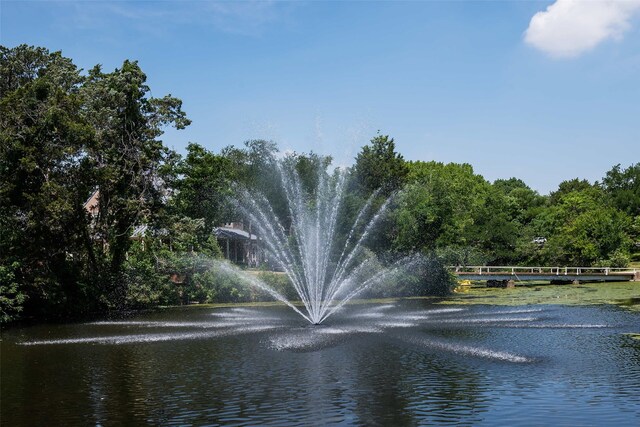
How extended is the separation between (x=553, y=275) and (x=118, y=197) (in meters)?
56.9

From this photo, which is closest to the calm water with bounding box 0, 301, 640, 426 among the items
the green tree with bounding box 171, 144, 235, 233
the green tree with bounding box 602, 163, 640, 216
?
the green tree with bounding box 171, 144, 235, 233

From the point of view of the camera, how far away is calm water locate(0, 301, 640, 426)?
51.8ft

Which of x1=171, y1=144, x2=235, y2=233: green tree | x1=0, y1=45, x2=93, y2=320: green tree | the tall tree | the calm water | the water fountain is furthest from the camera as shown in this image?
x1=171, y1=144, x2=235, y2=233: green tree

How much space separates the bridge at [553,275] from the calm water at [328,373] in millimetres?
40917

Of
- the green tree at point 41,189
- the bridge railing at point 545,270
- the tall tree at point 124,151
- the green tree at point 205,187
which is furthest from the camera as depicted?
the bridge railing at point 545,270

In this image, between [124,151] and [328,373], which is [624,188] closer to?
[124,151]

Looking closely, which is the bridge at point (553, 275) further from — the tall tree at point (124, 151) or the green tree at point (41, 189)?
the green tree at point (41, 189)

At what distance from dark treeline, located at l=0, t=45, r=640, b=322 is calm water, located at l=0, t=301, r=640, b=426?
7516 millimetres

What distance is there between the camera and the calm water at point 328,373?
1579cm

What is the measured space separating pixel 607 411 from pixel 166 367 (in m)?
15.0

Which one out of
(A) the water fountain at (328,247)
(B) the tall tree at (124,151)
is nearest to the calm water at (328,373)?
(B) the tall tree at (124,151)

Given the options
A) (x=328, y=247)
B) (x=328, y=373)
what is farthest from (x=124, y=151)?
(x=328, y=373)

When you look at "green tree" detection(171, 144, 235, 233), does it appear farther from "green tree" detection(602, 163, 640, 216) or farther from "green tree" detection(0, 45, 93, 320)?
"green tree" detection(602, 163, 640, 216)

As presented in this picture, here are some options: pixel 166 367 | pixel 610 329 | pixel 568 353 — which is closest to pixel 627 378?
pixel 568 353
